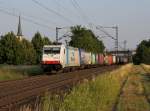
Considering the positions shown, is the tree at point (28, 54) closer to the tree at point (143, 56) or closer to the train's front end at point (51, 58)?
the train's front end at point (51, 58)

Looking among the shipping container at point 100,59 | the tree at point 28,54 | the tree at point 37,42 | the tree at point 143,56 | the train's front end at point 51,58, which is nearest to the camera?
the train's front end at point 51,58

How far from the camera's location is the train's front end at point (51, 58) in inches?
1809

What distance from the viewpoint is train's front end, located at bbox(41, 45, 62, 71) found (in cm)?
4594

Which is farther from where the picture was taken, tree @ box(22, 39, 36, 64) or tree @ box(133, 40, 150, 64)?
tree @ box(133, 40, 150, 64)

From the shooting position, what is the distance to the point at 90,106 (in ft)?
49.6

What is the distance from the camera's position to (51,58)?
46469 mm

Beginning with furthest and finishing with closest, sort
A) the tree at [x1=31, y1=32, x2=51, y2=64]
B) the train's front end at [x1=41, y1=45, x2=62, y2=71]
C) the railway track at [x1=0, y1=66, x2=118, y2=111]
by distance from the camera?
the tree at [x1=31, y1=32, x2=51, y2=64]
the train's front end at [x1=41, y1=45, x2=62, y2=71]
the railway track at [x1=0, y1=66, x2=118, y2=111]

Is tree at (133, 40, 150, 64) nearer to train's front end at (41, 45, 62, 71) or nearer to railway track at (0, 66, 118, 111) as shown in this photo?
train's front end at (41, 45, 62, 71)

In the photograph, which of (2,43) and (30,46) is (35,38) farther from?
(2,43)

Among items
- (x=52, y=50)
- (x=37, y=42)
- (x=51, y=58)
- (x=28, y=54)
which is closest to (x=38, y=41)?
(x=37, y=42)

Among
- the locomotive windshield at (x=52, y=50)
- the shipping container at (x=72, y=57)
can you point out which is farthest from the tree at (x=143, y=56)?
the locomotive windshield at (x=52, y=50)

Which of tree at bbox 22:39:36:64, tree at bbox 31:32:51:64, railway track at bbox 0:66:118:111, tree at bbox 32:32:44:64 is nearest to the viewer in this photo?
railway track at bbox 0:66:118:111

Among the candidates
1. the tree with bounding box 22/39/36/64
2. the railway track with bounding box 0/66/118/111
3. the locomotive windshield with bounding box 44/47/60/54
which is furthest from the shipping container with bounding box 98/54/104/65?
the railway track with bounding box 0/66/118/111

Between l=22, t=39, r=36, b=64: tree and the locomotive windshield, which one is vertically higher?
Result: l=22, t=39, r=36, b=64: tree
